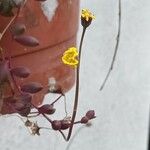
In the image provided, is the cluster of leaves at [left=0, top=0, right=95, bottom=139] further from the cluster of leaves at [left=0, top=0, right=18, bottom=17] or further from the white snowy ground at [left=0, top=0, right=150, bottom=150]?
the white snowy ground at [left=0, top=0, right=150, bottom=150]

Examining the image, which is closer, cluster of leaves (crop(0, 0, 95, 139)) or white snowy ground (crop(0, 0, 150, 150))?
cluster of leaves (crop(0, 0, 95, 139))

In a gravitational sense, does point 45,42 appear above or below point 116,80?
above

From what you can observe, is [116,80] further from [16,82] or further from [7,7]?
[7,7]

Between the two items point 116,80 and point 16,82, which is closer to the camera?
point 16,82

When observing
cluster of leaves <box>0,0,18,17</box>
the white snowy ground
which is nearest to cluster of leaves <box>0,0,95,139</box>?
cluster of leaves <box>0,0,18,17</box>

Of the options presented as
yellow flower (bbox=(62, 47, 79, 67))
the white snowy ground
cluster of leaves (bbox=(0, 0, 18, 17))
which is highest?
cluster of leaves (bbox=(0, 0, 18, 17))

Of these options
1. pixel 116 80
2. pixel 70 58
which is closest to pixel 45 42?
pixel 70 58

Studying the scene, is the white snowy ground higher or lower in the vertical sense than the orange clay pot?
lower
